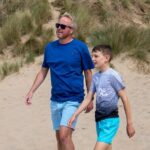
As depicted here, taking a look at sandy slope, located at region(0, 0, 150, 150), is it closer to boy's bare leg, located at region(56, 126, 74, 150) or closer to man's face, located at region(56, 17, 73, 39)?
boy's bare leg, located at region(56, 126, 74, 150)

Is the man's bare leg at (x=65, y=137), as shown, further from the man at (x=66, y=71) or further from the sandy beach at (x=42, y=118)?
the sandy beach at (x=42, y=118)

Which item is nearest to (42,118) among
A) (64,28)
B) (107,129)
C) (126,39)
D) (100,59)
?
(126,39)

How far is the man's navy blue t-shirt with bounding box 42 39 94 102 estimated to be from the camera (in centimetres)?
542

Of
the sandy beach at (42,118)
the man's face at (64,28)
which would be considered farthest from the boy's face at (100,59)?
the sandy beach at (42,118)

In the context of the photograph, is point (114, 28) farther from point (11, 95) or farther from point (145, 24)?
point (11, 95)

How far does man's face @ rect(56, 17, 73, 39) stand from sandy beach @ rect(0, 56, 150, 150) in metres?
2.23

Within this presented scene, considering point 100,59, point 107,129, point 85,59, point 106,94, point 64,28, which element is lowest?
point 107,129

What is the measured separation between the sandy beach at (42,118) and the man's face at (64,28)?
88.0 inches

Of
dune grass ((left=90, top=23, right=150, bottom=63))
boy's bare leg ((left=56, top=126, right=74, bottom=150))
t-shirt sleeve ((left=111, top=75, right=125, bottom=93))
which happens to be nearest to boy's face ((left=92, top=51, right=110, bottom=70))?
t-shirt sleeve ((left=111, top=75, right=125, bottom=93))

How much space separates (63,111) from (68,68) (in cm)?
41

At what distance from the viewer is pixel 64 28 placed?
5.47 m

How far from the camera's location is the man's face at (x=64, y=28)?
545 centimetres

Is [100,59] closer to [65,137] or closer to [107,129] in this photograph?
[107,129]

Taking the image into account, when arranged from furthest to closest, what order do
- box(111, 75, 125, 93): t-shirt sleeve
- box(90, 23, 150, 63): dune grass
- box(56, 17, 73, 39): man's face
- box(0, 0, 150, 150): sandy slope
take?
box(90, 23, 150, 63): dune grass → box(0, 0, 150, 150): sandy slope → box(56, 17, 73, 39): man's face → box(111, 75, 125, 93): t-shirt sleeve
